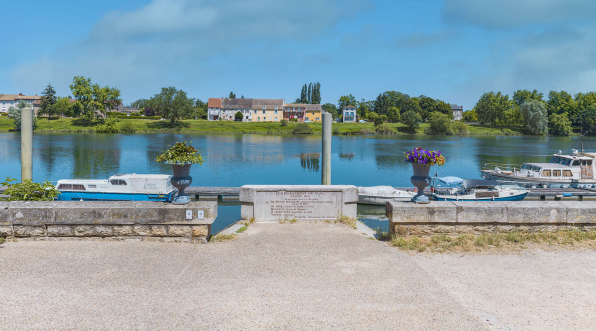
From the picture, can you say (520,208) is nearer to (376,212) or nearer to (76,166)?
(376,212)

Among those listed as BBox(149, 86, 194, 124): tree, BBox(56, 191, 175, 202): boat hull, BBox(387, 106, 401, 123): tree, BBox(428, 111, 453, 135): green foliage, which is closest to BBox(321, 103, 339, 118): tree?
BBox(387, 106, 401, 123): tree

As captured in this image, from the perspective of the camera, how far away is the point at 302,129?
114188 mm

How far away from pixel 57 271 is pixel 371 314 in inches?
188

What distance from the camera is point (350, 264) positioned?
6887mm

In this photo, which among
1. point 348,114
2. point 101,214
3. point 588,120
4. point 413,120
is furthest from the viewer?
point 348,114

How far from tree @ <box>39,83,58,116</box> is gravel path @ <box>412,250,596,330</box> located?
458 feet

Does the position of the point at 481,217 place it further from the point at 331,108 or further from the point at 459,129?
the point at 331,108

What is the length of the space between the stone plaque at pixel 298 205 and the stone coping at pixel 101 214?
9.14 feet

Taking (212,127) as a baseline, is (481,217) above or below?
below

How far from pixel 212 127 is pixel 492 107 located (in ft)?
303

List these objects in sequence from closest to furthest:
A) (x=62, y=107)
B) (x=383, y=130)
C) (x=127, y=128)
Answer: (x=127, y=128) < (x=383, y=130) < (x=62, y=107)

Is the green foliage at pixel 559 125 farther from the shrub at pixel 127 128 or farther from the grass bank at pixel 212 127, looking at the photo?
the shrub at pixel 127 128

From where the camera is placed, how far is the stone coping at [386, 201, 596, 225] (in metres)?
8.25

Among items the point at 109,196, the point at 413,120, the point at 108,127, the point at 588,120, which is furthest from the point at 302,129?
the point at 109,196
